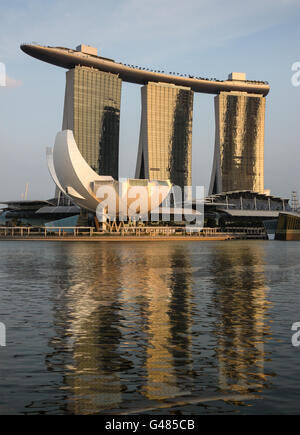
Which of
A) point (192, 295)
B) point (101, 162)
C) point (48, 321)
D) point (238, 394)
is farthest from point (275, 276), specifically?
point (101, 162)

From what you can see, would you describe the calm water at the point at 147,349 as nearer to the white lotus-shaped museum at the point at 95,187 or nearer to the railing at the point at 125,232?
the white lotus-shaped museum at the point at 95,187

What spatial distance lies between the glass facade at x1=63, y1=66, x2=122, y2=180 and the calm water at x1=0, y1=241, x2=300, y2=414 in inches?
6191

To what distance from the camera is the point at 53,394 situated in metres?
11.2

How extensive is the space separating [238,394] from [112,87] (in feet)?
623

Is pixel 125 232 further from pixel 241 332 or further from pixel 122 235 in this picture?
pixel 241 332

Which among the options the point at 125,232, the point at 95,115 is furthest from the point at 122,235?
the point at 95,115

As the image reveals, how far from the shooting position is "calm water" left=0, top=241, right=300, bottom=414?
1091cm

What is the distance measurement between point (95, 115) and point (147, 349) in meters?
178

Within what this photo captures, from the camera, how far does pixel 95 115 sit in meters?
188

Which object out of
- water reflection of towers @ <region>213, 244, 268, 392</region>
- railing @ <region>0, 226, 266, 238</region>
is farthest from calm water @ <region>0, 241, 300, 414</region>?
railing @ <region>0, 226, 266, 238</region>

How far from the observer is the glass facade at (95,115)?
183125 millimetres

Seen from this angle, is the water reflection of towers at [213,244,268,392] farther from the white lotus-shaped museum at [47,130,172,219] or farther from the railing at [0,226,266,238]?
the railing at [0,226,266,238]

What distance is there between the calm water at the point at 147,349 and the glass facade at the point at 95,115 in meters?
157

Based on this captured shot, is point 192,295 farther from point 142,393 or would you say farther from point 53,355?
point 142,393
